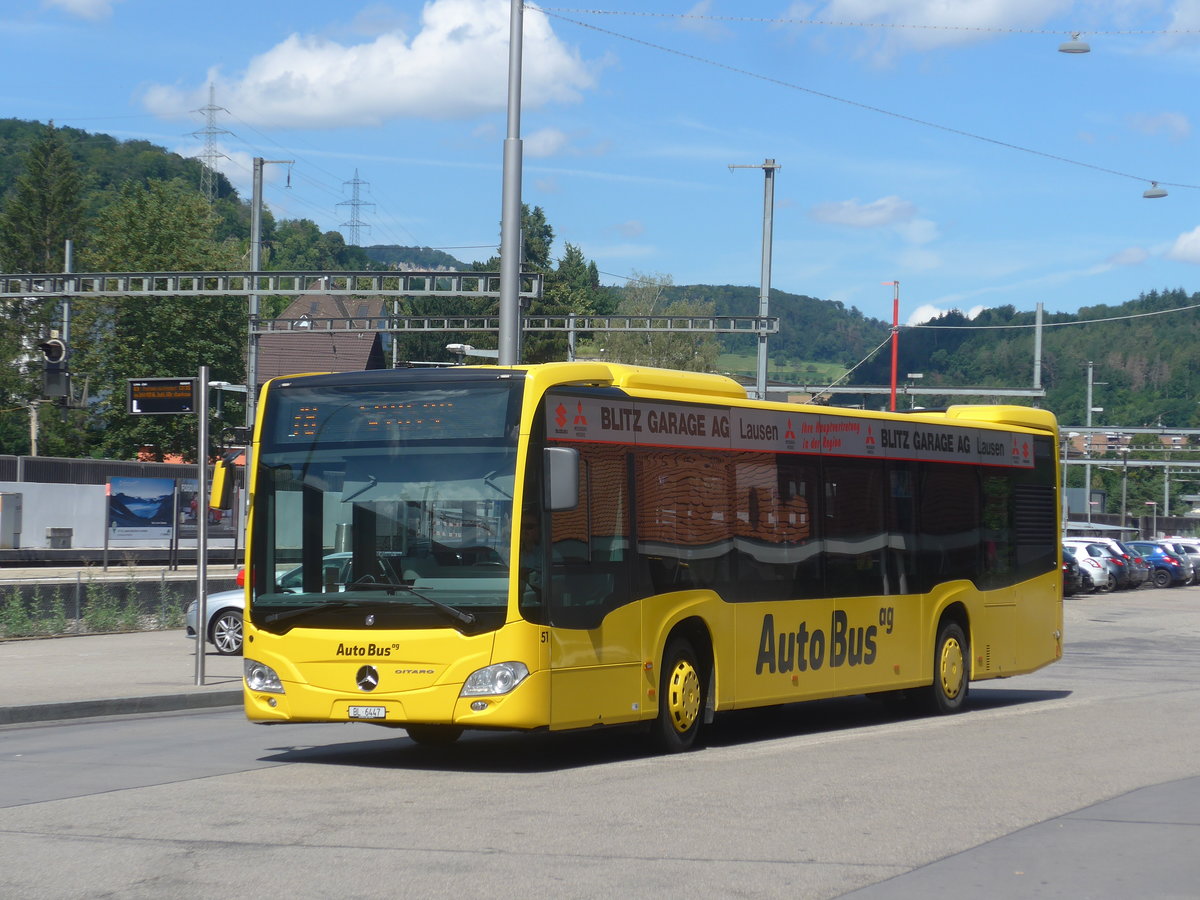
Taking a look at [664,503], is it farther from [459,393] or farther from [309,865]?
[309,865]

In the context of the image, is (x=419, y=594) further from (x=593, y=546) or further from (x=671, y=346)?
(x=671, y=346)

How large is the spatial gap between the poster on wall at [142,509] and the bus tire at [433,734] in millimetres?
32628

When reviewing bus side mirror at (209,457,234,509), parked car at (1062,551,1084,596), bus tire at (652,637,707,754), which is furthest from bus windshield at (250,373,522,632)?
parked car at (1062,551,1084,596)

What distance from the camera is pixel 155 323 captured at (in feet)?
279

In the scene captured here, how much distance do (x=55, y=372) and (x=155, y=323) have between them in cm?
5933

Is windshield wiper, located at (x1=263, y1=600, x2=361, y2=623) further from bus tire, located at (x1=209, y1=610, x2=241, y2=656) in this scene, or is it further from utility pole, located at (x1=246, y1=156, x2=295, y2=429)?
utility pole, located at (x1=246, y1=156, x2=295, y2=429)

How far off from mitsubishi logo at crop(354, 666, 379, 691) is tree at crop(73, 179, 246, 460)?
7199 cm

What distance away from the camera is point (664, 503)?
40.5 feet

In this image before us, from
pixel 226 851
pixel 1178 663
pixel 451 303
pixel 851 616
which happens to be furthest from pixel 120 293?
pixel 451 303

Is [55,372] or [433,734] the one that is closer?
[433,734]

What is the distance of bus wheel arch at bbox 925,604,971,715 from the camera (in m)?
16.3

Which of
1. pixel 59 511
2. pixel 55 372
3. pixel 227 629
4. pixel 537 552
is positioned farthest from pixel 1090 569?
pixel 537 552

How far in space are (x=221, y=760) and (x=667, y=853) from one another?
4.89 m

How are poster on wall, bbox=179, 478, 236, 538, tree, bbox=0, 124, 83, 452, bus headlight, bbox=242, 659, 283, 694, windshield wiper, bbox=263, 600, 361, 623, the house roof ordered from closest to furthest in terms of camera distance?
windshield wiper, bbox=263, 600, 361, 623 → bus headlight, bbox=242, 659, 283, 694 → poster on wall, bbox=179, 478, 236, 538 → the house roof → tree, bbox=0, 124, 83, 452
